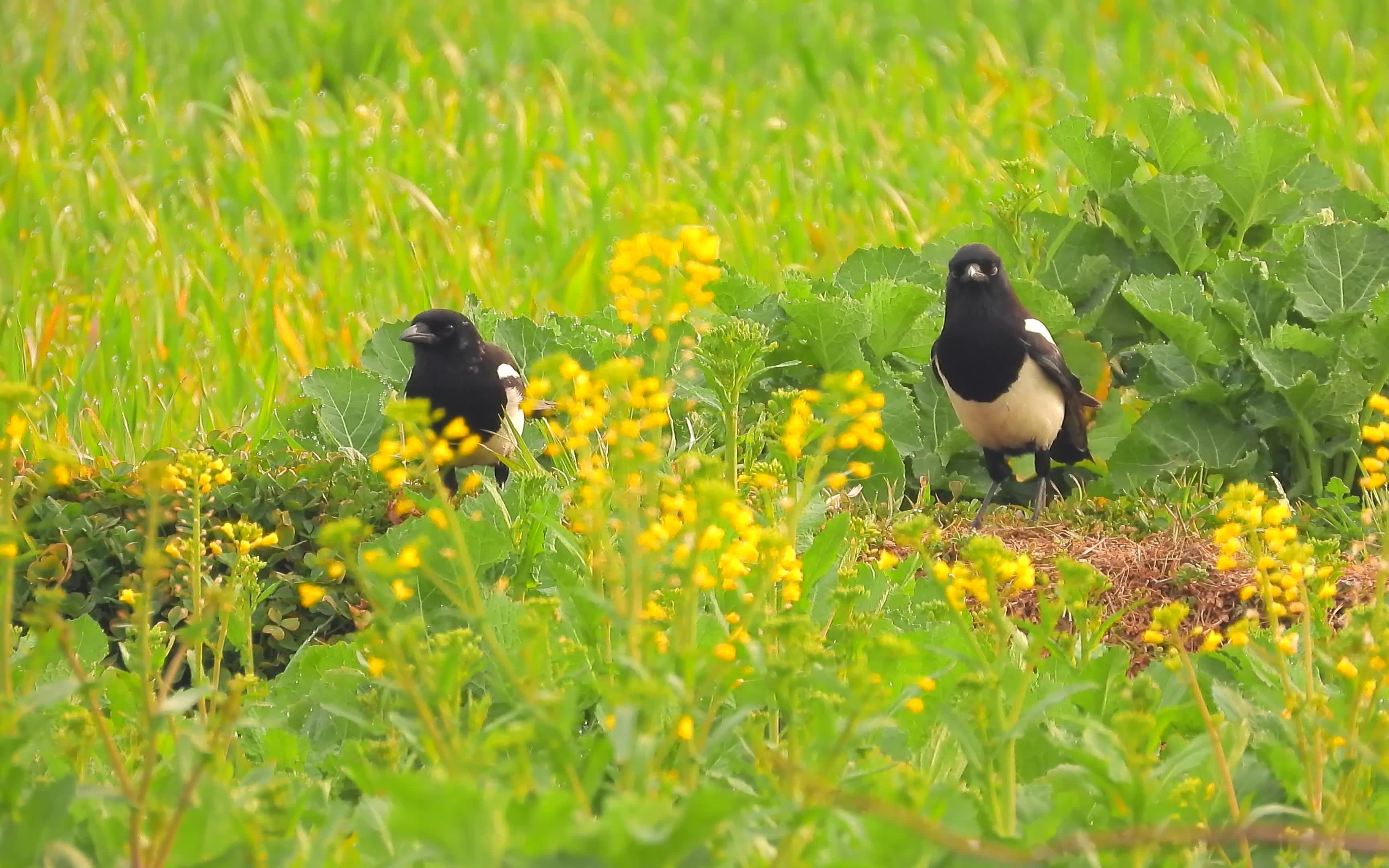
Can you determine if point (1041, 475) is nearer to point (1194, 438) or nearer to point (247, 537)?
point (1194, 438)

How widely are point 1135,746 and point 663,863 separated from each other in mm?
719

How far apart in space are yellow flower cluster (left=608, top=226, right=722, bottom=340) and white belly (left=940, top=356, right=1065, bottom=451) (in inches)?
78.8

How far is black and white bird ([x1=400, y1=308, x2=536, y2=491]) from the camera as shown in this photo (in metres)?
4.98

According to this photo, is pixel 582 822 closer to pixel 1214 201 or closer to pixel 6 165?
pixel 1214 201

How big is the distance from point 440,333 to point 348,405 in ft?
1.22

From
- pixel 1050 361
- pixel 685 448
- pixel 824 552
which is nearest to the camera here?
pixel 824 552

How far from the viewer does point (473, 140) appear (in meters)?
8.40

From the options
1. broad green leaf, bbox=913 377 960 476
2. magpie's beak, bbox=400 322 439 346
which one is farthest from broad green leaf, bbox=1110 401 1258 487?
magpie's beak, bbox=400 322 439 346

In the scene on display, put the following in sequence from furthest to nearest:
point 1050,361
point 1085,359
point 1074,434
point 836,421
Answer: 1. point 1085,359
2. point 1074,434
3. point 1050,361
4. point 836,421

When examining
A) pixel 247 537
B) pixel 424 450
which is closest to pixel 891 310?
pixel 247 537

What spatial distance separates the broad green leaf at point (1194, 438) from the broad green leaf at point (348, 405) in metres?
2.17

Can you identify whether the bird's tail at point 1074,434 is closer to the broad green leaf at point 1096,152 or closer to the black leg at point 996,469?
the black leg at point 996,469

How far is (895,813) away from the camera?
77.4 inches

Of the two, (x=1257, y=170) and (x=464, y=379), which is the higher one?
(x=1257, y=170)
